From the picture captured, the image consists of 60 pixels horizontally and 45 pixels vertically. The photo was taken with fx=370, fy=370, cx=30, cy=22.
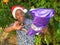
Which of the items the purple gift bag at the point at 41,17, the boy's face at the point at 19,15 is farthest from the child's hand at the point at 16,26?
the purple gift bag at the point at 41,17

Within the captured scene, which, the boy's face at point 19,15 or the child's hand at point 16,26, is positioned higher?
the boy's face at point 19,15

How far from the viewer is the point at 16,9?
3.28 m

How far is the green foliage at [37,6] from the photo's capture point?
310cm

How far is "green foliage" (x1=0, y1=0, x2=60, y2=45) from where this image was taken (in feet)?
10.2

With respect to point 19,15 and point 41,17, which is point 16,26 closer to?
point 19,15

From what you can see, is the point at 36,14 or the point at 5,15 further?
the point at 5,15

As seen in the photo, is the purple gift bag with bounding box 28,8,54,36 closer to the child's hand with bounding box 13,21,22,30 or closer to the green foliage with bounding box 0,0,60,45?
the green foliage with bounding box 0,0,60,45

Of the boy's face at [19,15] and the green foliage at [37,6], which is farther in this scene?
the boy's face at [19,15]

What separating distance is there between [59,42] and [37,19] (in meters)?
0.28

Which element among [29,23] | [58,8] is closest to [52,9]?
[58,8]

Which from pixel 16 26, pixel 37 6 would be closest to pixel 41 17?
pixel 37 6

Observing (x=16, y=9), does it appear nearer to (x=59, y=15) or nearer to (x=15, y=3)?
(x=15, y=3)

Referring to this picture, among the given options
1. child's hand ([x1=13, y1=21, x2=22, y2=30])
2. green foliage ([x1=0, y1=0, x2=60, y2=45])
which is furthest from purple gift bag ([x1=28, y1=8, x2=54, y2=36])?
child's hand ([x1=13, y1=21, x2=22, y2=30])

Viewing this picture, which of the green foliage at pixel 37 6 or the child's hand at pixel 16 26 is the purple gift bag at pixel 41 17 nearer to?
the green foliage at pixel 37 6
